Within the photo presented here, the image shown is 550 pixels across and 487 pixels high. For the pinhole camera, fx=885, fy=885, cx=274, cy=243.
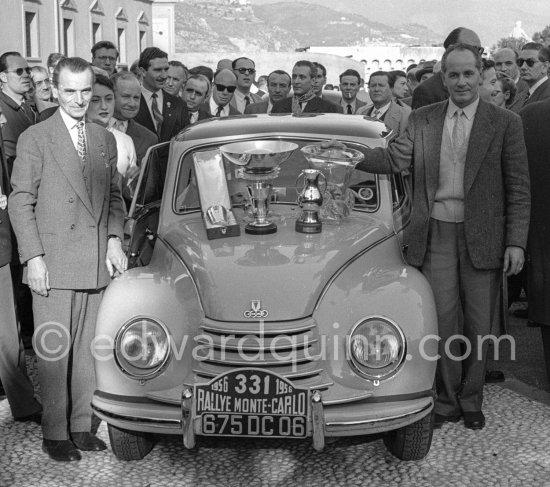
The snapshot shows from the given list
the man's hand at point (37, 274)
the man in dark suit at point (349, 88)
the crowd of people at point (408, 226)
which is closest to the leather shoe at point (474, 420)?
the crowd of people at point (408, 226)

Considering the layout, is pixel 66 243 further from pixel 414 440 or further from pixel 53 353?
pixel 414 440

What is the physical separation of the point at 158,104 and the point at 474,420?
5.83 m

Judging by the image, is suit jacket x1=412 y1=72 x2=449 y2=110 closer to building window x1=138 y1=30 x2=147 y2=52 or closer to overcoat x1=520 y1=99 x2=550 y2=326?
overcoat x1=520 y1=99 x2=550 y2=326

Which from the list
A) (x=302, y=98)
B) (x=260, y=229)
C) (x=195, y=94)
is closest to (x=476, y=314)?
(x=260, y=229)

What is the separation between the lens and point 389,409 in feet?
13.6

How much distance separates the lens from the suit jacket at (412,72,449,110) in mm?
6852

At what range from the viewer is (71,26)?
35.3 m

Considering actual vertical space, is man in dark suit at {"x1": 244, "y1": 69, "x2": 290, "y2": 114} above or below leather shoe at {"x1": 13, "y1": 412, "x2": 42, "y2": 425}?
above

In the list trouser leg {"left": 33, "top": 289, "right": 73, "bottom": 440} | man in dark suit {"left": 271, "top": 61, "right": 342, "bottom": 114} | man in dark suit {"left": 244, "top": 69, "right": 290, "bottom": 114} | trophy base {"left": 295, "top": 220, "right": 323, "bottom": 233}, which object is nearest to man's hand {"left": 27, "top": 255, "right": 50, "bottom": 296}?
trouser leg {"left": 33, "top": 289, "right": 73, "bottom": 440}

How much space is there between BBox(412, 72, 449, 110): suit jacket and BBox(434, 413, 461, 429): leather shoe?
2.61 m

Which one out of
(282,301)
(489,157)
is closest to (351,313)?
(282,301)

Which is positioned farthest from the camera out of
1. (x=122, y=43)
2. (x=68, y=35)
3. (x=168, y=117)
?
(x=122, y=43)

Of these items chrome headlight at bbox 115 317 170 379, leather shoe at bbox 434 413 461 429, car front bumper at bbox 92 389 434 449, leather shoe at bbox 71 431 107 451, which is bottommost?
leather shoe at bbox 71 431 107 451

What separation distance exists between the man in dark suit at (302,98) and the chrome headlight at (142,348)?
5.26 metres
